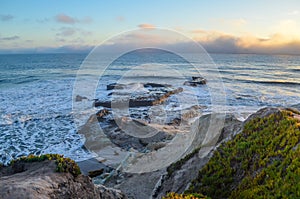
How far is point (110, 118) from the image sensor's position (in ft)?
63.3

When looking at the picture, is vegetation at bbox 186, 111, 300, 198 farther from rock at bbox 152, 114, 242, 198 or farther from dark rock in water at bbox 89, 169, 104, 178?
dark rock in water at bbox 89, 169, 104, 178

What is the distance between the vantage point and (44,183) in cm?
443

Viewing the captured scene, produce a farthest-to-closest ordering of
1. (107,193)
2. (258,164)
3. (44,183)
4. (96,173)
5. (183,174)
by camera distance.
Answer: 1. (96,173)
2. (183,174)
3. (258,164)
4. (107,193)
5. (44,183)

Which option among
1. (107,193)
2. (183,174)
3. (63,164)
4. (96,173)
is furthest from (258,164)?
(96,173)

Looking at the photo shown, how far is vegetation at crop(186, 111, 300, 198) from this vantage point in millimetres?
5023

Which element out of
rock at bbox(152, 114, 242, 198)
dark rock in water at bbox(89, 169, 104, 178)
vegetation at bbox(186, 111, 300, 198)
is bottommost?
dark rock in water at bbox(89, 169, 104, 178)

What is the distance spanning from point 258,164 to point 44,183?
4.50 meters

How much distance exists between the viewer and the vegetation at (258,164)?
16.5 ft

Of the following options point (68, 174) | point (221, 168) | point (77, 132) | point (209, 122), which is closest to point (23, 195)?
point (68, 174)

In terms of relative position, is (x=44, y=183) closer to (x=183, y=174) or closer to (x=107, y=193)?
(x=107, y=193)

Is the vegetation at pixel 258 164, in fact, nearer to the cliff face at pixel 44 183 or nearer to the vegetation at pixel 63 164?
the cliff face at pixel 44 183

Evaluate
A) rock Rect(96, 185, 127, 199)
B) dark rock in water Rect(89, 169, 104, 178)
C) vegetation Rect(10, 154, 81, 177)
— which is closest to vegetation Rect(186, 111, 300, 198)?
rock Rect(96, 185, 127, 199)

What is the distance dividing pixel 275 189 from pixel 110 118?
15.3m

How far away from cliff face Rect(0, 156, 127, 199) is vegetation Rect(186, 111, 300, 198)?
2330 mm
